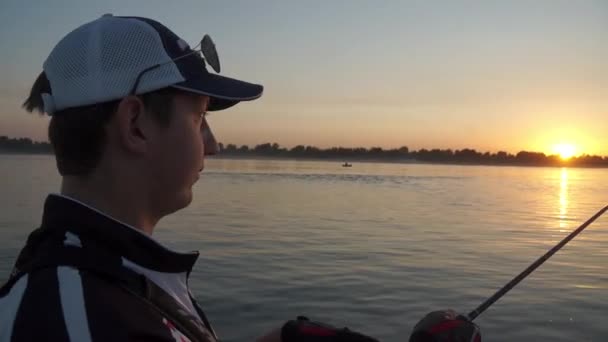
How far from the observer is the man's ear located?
1733 mm

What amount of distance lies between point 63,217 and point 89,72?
428mm

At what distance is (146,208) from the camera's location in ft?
6.05

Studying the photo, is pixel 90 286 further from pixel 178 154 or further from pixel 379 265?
pixel 379 265

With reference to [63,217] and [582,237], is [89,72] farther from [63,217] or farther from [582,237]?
[582,237]

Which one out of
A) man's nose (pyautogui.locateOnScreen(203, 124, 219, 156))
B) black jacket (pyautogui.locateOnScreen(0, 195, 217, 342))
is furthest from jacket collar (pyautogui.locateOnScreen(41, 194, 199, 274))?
man's nose (pyautogui.locateOnScreen(203, 124, 219, 156))

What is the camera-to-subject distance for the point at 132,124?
5.75 feet

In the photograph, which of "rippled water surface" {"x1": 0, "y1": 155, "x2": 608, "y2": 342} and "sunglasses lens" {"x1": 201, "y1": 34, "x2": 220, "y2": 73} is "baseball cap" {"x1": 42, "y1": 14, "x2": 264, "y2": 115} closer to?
"sunglasses lens" {"x1": 201, "y1": 34, "x2": 220, "y2": 73}

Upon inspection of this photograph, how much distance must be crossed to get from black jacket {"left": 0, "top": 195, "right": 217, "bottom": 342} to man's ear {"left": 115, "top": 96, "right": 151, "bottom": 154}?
0.77 feet

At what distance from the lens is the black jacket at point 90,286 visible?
1308 millimetres

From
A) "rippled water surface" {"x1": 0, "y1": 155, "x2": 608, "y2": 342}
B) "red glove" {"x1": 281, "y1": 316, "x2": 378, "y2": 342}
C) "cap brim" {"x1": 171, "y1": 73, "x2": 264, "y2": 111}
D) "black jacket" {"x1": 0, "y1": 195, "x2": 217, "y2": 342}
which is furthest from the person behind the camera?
"rippled water surface" {"x1": 0, "y1": 155, "x2": 608, "y2": 342}

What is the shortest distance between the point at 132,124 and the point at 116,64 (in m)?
0.18

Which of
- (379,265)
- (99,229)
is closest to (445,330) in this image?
(99,229)

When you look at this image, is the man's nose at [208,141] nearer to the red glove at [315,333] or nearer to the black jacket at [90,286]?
the black jacket at [90,286]

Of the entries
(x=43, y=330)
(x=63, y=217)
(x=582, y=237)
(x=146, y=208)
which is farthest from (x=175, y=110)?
(x=582, y=237)
